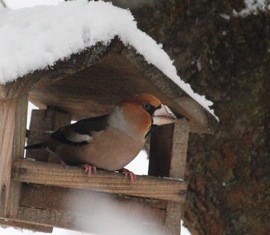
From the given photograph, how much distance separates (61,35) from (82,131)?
50 centimetres

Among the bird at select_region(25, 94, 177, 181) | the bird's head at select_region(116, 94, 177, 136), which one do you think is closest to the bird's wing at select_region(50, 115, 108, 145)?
the bird at select_region(25, 94, 177, 181)

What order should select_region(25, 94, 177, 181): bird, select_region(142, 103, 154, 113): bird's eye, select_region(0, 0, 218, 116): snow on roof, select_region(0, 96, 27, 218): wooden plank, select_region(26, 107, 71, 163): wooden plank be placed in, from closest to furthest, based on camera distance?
select_region(0, 0, 218, 116): snow on roof, select_region(0, 96, 27, 218): wooden plank, select_region(25, 94, 177, 181): bird, select_region(142, 103, 154, 113): bird's eye, select_region(26, 107, 71, 163): wooden plank

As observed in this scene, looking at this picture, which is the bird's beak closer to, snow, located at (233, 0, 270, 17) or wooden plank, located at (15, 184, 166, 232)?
wooden plank, located at (15, 184, 166, 232)

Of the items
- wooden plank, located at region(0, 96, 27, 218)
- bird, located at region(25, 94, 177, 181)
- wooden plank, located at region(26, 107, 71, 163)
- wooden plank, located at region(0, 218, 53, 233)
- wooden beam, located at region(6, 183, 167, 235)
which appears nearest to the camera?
wooden plank, located at region(0, 96, 27, 218)

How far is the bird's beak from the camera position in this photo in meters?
3.43

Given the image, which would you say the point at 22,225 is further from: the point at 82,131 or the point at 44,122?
the point at 82,131

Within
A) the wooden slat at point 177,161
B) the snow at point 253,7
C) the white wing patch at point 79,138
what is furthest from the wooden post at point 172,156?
the snow at point 253,7

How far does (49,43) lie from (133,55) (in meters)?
0.35

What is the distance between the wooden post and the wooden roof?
0.23 feet

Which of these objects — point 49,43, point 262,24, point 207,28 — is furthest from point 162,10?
point 49,43

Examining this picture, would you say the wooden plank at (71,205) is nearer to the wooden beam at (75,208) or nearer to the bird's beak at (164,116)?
the wooden beam at (75,208)

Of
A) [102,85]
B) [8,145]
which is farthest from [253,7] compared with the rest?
[8,145]

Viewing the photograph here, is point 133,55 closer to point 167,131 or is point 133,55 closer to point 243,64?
point 167,131

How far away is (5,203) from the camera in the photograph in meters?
3.05
